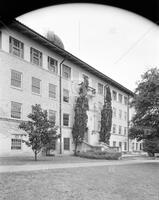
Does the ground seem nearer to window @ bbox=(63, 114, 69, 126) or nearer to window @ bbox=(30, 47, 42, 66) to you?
window @ bbox=(30, 47, 42, 66)

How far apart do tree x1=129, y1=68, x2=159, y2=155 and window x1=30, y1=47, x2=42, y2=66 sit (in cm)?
860

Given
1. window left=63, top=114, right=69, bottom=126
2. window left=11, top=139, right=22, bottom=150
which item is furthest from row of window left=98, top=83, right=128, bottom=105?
window left=11, top=139, right=22, bottom=150

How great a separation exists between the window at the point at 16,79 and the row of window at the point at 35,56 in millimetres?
1337

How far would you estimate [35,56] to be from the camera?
887 inches

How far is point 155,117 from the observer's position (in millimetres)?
17891

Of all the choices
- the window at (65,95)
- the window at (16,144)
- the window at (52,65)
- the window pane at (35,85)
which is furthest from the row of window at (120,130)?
the window at (16,144)

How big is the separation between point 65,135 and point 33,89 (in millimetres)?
6594

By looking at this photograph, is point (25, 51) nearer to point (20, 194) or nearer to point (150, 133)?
point (150, 133)

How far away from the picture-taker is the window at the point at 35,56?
22095 millimetres

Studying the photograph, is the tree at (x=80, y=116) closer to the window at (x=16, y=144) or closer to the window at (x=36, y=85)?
the window at (x=36, y=85)

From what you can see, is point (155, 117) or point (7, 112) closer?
point (155, 117)

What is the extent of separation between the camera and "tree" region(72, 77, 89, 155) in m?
27.6

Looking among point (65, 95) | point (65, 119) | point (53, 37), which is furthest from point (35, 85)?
point (53, 37)

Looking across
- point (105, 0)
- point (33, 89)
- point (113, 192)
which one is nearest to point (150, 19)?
point (105, 0)
